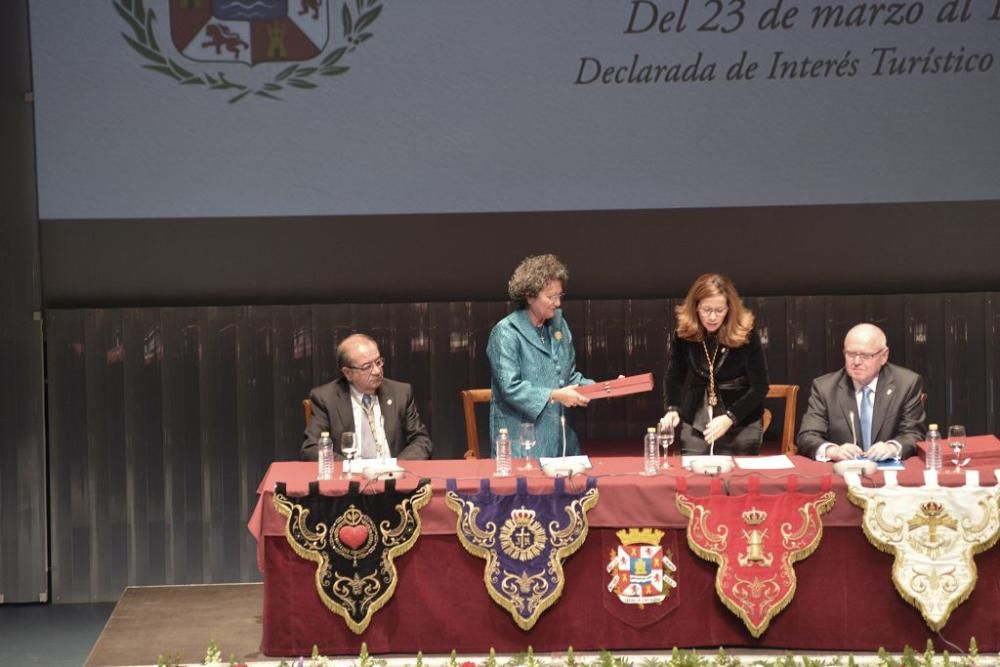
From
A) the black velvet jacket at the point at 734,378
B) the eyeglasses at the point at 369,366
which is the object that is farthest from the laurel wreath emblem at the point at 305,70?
the black velvet jacket at the point at 734,378

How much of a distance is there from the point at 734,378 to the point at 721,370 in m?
0.07

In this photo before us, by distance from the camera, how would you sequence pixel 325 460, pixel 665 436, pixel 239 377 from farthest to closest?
pixel 239 377 → pixel 665 436 → pixel 325 460

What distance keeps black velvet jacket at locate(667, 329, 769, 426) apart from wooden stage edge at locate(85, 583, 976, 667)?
3.69ft

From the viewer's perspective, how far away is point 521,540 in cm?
490

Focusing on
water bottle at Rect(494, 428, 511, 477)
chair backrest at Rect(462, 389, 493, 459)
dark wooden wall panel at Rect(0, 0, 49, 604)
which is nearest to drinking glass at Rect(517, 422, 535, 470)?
water bottle at Rect(494, 428, 511, 477)

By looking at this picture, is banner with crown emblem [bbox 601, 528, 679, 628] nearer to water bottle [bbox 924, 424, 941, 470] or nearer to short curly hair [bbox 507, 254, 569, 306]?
water bottle [bbox 924, 424, 941, 470]

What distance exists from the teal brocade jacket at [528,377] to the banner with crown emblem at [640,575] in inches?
38.1

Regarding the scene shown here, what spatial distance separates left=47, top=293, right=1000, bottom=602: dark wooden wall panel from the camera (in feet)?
21.6

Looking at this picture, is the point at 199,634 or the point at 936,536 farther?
the point at 199,634

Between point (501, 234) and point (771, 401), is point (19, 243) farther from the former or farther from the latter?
point (771, 401)

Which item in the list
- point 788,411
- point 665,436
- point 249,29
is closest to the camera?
point 665,436

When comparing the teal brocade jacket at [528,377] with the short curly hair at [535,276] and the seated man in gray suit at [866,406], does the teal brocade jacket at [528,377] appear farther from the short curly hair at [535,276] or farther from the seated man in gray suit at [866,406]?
the seated man in gray suit at [866,406]

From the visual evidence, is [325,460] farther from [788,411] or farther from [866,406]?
[788,411]

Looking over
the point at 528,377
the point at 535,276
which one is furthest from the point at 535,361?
the point at 535,276
